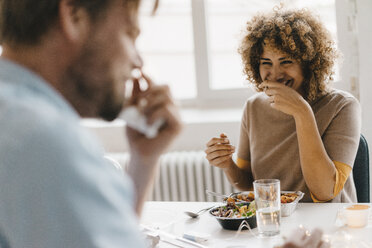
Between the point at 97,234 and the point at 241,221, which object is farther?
the point at 241,221

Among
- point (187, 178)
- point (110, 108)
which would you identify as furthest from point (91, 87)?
point (187, 178)

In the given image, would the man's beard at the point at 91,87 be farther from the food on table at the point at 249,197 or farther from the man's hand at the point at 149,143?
the food on table at the point at 249,197

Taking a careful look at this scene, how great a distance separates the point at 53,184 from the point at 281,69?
1378 mm

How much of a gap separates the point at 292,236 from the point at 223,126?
189cm

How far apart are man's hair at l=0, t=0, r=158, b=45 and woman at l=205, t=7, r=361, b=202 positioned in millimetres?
1107

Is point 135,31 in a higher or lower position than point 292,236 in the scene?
higher

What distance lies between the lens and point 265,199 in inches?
49.8

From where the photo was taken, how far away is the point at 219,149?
5.40 feet

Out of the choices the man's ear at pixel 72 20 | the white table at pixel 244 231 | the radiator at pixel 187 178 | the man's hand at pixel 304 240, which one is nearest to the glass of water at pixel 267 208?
the white table at pixel 244 231

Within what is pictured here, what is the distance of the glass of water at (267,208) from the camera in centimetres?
124

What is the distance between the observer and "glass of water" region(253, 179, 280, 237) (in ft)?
4.06

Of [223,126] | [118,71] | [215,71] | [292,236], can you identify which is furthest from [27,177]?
[215,71]

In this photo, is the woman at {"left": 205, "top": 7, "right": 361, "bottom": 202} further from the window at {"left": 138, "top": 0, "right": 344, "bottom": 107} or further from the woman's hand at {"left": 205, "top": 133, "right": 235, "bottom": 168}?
the window at {"left": 138, "top": 0, "right": 344, "bottom": 107}

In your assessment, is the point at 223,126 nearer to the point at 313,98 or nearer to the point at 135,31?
the point at 313,98
